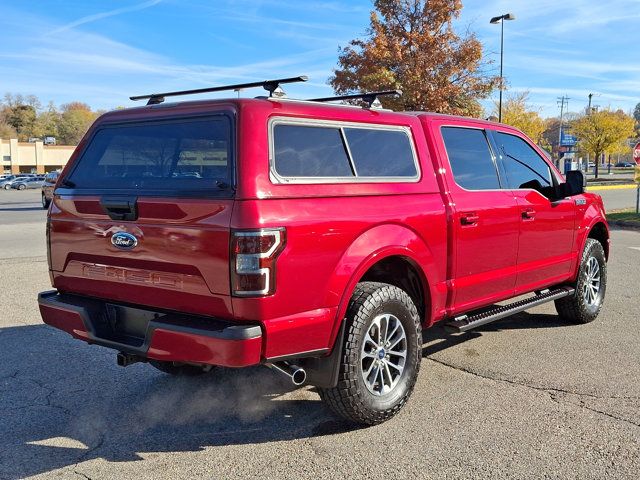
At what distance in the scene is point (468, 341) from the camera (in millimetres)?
5496

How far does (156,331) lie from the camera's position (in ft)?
10.4

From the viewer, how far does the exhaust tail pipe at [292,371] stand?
3252 millimetres

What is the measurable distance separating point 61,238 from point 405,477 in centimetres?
256

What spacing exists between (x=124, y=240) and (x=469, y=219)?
2430 millimetres

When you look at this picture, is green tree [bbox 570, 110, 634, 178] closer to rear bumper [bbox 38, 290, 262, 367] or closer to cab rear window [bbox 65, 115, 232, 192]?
cab rear window [bbox 65, 115, 232, 192]

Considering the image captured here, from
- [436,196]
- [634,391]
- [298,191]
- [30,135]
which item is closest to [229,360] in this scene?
[298,191]

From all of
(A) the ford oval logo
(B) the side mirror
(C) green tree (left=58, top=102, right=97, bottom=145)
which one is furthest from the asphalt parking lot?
(C) green tree (left=58, top=102, right=97, bottom=145)

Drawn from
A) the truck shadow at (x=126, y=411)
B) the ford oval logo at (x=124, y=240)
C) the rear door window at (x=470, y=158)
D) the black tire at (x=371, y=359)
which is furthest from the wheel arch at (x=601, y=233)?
the ford oval logo at (x=124, y=240)

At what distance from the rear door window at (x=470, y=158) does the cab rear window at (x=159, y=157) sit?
1930mm

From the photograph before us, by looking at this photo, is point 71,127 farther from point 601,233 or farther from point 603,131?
point 601,233

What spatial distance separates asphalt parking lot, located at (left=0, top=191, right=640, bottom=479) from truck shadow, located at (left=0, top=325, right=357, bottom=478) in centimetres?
1

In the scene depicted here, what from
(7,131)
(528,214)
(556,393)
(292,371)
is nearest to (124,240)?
(292,371)

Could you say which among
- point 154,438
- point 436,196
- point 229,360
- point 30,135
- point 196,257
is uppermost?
point 30,135

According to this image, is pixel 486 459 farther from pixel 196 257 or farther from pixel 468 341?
pixel 468 341
